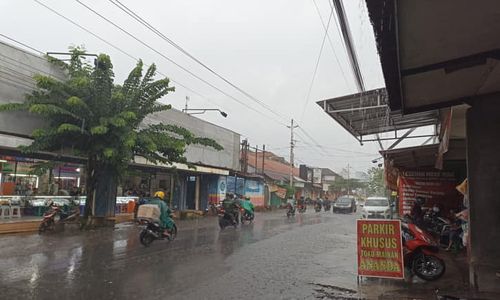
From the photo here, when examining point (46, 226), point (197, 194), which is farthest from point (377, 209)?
point (46, 226)

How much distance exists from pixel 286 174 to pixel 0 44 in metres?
43.9

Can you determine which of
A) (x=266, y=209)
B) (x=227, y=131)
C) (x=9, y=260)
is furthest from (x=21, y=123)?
(x=266, y=209)

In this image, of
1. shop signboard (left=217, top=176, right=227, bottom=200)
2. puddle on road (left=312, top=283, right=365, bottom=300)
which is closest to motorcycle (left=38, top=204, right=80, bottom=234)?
puddle on road (left=312, top=283, right=365, bottom=300)

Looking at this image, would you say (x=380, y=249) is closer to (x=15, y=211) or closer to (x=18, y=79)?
(x=18, y=79)

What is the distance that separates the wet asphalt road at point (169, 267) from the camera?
7461 mm

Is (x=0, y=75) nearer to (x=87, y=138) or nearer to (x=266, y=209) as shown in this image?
(x=87, y=138)

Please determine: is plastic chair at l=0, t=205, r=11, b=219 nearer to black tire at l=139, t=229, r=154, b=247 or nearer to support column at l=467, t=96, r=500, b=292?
black tire at l=139, t=229, r=154, b=247

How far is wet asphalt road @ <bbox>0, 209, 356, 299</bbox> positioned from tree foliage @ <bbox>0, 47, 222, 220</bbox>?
299 centimetres

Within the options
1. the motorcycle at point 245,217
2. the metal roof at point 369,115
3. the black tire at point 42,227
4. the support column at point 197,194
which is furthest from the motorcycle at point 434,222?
the support column at point 197,194

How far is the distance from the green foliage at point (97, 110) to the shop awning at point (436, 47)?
1072cm

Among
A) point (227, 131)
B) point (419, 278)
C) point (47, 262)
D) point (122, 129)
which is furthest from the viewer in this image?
point (227, 131)

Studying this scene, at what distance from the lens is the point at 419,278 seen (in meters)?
9.08

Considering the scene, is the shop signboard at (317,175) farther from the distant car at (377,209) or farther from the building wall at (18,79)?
the building wall at (18,79)

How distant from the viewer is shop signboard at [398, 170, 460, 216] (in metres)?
18.3
